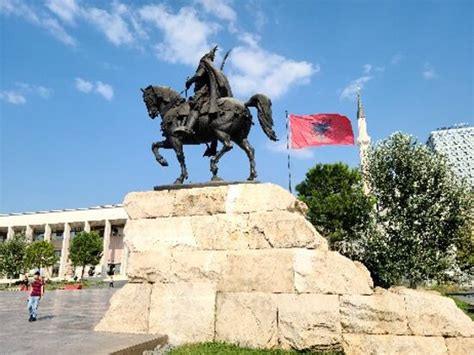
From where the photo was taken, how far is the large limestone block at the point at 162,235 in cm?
812

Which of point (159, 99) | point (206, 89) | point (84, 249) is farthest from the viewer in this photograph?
point (84, 249)

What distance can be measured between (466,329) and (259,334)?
3.25m

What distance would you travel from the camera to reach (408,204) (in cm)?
2330

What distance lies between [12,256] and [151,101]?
5591 centimetres

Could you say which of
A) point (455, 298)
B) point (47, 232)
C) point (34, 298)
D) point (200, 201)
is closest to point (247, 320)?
point (200, 201)

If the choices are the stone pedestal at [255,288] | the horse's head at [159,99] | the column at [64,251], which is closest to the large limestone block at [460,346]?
the stone pedestal at [255,288]

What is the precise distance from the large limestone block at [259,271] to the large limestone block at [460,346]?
2537mm

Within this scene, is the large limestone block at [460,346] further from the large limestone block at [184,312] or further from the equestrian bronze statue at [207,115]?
the equestrian bronze statue at [207,115]

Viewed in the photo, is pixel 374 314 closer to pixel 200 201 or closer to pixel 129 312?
pixel 200 201

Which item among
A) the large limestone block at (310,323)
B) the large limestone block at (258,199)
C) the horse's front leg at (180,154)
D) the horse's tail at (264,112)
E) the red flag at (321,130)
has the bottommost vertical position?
the large limestone block at (310,323)

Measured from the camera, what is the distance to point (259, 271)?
24.6 feet

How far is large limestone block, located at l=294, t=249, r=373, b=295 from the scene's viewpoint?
7023mm

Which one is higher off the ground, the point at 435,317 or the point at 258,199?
the point at 258,199

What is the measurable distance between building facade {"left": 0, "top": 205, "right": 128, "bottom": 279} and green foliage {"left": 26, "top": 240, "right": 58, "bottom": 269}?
10.2 metres
